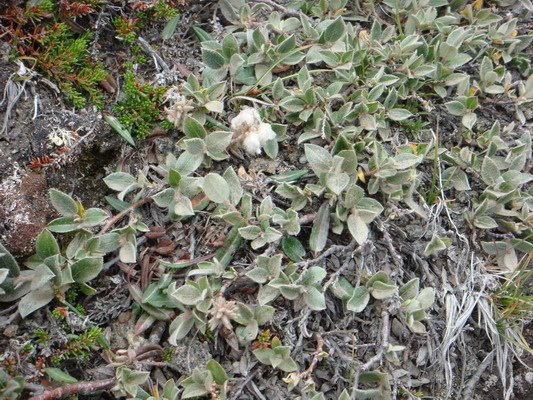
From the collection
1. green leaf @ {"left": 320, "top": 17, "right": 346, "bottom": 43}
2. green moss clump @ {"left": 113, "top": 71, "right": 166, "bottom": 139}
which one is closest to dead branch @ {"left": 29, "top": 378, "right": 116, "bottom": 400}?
green moss clump @ {"left": 113, "top": 71, "right": 166, "bottom": 139}

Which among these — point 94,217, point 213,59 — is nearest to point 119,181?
point 94,217

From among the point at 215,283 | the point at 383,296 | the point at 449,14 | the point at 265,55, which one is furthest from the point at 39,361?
the point at 449,14

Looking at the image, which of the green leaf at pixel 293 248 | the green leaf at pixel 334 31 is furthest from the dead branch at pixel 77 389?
the green leaf at pixel 334 31

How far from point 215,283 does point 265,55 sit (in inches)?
52.9

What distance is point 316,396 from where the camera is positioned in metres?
2.42

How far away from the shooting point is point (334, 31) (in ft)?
10.5

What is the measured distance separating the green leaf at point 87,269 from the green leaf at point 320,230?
3.32 ft

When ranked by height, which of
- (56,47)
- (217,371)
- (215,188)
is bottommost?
(217,371)

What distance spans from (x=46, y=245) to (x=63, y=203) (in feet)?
0.71

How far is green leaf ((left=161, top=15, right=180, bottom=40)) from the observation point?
125 inches

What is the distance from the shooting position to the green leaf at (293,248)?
2.71m

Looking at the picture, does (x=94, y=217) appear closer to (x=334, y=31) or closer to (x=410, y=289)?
(x=410, y=289)

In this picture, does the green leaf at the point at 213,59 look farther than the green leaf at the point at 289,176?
Yes

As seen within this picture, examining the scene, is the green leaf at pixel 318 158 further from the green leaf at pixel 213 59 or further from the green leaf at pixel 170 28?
the green leaf at pixel 170 28
